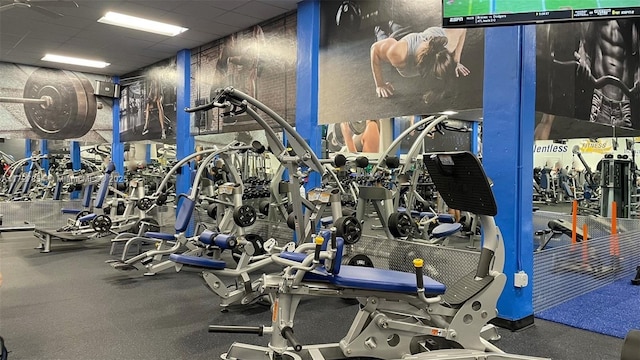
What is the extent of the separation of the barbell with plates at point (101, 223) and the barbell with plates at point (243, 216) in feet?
8.59

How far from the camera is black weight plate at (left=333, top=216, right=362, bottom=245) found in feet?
11.0

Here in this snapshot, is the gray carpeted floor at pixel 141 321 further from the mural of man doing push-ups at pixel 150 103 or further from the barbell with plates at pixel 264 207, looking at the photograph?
the mural of man doing push-ups at pixel 150 103

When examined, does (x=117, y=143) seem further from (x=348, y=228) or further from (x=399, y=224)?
(x=348, y=228)

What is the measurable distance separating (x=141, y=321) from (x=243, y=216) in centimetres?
140

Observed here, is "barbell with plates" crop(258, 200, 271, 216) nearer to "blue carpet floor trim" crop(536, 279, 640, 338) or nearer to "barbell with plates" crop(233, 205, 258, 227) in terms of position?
"barbell with plates" crop(233, 205, 258, 227)

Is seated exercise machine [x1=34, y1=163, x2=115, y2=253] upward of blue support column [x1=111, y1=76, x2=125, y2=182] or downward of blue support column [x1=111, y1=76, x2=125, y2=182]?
downward

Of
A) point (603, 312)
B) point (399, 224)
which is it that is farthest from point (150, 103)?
point (603, 312)

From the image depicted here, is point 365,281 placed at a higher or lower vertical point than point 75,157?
lower

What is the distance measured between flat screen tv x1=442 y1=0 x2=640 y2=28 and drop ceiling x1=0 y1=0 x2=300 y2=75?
3.10 m

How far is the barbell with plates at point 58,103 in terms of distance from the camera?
9.09m

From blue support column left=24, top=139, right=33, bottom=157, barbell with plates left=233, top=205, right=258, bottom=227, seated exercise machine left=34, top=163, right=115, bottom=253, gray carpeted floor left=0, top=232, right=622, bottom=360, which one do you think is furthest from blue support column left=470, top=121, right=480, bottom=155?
blue support column left=24, top=139, right=33, bottom=157

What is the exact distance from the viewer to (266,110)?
345cm

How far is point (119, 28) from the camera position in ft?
21.9

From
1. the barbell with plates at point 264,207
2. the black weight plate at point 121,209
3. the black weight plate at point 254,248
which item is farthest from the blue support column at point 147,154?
the black weight plate at point 254,248
